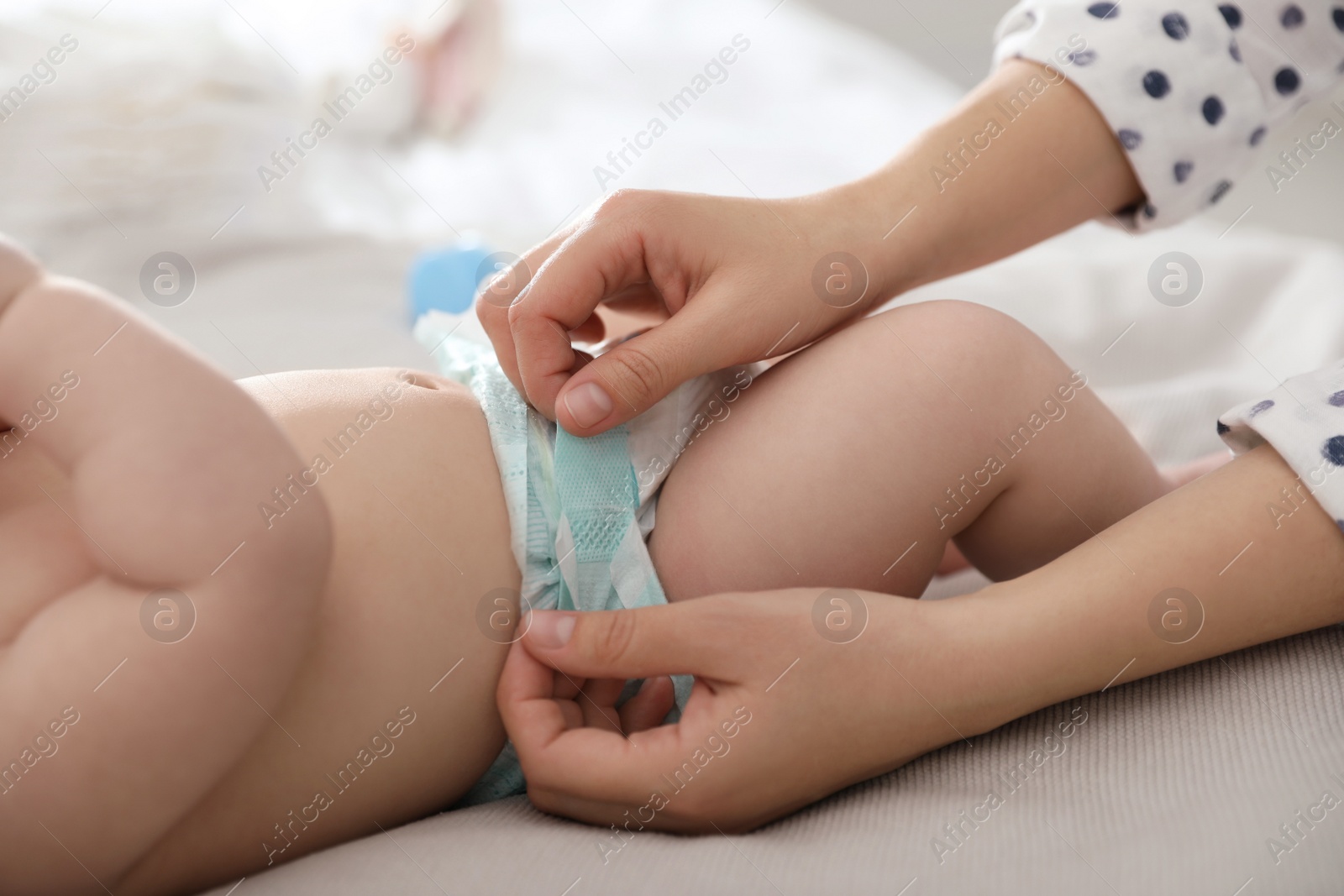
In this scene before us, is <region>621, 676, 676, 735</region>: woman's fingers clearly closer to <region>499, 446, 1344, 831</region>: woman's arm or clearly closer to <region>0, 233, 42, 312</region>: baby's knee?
<region>499, 446, 1344, 831</region>: woman's arm

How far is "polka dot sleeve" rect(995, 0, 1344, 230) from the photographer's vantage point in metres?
0.79

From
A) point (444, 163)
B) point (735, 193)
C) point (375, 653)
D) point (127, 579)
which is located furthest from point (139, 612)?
point (444, 163)

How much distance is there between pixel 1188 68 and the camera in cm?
79

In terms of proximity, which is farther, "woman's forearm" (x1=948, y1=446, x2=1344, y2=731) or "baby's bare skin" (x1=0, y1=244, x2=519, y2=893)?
"woman's forearm" (x1=948, y1=446, x2=1344, y2=731)

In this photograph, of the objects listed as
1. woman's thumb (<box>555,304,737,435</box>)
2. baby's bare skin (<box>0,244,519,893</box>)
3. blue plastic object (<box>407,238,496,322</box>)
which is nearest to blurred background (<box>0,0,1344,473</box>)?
blue plastic object (<box>407,238,496,322</box>)

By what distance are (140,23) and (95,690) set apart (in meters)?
1.15

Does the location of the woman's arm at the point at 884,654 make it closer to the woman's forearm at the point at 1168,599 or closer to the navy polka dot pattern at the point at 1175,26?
the woman's forearm at the point at 1168,599

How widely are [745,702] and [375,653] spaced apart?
217mm

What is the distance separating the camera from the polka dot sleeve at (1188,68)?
79 cm

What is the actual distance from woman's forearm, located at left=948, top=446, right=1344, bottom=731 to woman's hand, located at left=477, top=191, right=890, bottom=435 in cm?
23

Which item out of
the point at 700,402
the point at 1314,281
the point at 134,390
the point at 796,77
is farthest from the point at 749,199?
the point at 796,77

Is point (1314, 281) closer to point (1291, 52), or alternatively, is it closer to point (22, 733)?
point (1291, 52)

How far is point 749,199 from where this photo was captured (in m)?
0.70

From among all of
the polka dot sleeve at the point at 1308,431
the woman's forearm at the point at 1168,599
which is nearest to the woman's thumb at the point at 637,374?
the woman's forearm at the point at 1168,599
